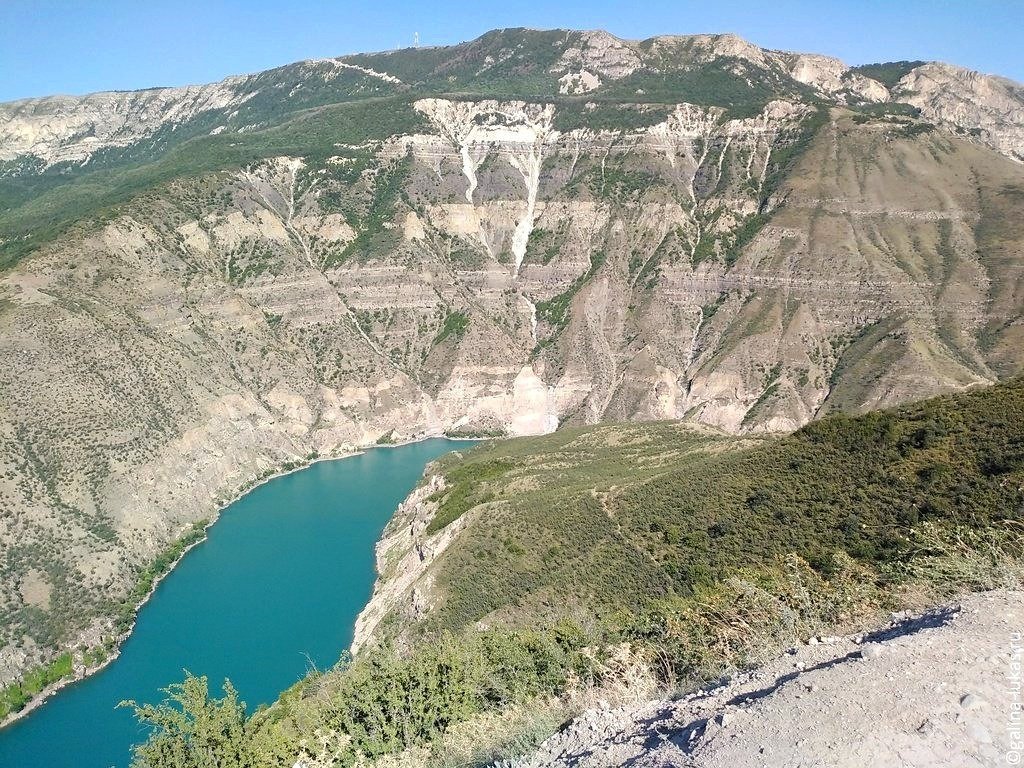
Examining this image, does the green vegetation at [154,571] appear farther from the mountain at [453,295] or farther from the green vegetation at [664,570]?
the green vegetation at [664,570]

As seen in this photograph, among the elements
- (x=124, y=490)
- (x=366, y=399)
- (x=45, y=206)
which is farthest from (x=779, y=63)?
(x=124, y=490)

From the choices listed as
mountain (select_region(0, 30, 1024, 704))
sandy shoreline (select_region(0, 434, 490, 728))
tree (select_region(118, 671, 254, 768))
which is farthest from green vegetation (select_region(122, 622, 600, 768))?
mountain (select_region(0, 30, 1024, 704))

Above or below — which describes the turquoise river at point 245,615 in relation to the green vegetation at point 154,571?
below

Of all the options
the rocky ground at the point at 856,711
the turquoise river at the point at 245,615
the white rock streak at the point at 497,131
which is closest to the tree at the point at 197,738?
the rocky ground at the point at 856,711

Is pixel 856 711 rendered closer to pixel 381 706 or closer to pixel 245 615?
pixel 381 706

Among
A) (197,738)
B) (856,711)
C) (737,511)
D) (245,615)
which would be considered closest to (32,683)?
(245,615)
